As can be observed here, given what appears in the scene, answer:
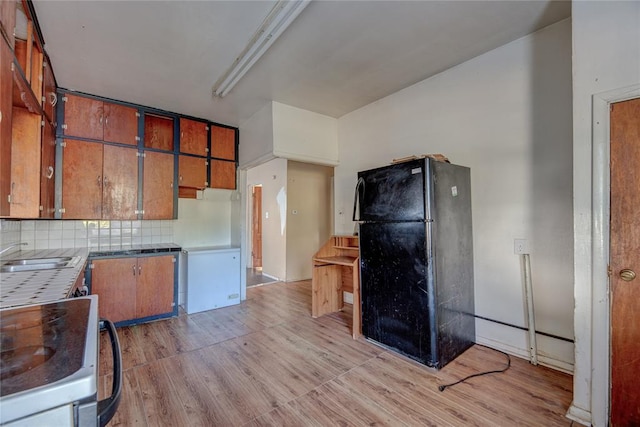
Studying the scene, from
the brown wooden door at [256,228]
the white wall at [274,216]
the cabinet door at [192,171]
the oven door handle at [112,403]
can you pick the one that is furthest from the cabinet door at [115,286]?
the brown wooden door at [256,228]

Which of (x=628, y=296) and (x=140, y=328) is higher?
(x=628, y=296)

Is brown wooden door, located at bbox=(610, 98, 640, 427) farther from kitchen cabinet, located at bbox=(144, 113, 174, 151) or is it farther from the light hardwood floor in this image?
kitchen cabinet, located at bbox=(144, 113, 174, 151)

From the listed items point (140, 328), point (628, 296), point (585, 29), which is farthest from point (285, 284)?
point (585, 29)

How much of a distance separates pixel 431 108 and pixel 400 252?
1.62m

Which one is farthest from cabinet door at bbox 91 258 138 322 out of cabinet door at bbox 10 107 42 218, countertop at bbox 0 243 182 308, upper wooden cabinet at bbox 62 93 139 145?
upper wooden cabinet at bbox 62 93 139 145

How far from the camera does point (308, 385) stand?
2.07m

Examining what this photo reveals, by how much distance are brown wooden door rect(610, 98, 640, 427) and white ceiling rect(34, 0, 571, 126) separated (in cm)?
109

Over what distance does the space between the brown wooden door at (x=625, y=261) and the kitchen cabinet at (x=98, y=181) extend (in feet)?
→ 14.5

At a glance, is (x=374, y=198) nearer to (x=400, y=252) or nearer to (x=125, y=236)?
(x=400, y=252)

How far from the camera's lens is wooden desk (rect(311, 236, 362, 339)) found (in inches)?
134

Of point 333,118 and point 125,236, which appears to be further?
point 333,118

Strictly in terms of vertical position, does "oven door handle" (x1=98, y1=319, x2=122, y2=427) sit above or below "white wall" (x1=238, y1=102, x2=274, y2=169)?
below

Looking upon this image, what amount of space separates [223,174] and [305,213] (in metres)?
1.82

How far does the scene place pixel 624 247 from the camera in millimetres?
1570
